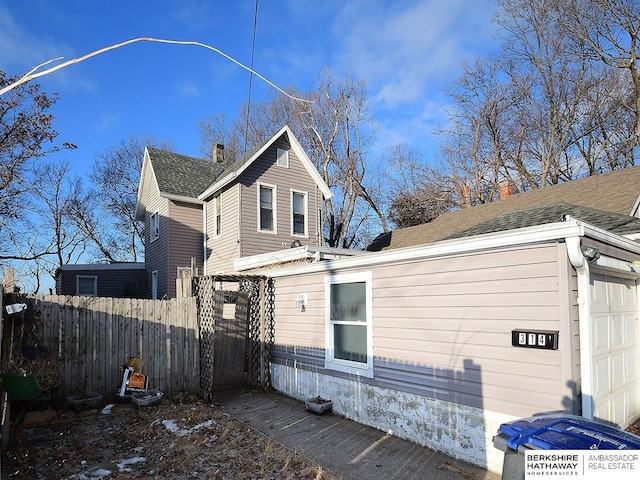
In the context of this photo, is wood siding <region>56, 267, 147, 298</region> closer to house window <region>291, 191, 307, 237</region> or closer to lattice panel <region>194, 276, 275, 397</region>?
house window <region>291, 191, 307, 237</region>

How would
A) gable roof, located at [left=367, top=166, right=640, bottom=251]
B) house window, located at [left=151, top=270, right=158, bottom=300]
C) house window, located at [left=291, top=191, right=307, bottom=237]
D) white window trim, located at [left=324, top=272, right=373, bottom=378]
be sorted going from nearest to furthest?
white window trim, located at [left=324, top=272, right=373, bottom=378] < gable roof, located at [left=367, top=166, right=640, bottom=251] < house window, located at [left=291, top=191, right=307, bottom=237] < house window, located at [left=151, top=270, right=158, bottom=300]

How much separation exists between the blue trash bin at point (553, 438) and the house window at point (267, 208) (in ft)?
39.9

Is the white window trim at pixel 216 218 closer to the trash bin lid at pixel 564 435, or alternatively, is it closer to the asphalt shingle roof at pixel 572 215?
the asphalt shingle roof at pixel 572 215

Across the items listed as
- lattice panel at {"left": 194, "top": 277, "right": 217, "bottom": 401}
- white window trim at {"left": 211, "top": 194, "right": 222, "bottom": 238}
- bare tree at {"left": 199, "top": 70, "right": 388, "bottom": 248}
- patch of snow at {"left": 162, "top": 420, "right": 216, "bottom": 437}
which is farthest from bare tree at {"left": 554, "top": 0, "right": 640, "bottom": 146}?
patch of snow at {"left": 162, "top": 420, "right": 216, "bottom": 437}

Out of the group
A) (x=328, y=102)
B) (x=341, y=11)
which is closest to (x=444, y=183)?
(x=328, y=102)

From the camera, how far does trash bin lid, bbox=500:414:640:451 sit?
2.50 metres

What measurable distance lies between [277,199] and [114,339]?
839 cm

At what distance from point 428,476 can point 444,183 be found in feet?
67.3

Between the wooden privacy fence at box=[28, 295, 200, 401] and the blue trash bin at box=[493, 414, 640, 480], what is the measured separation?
6.62 metres

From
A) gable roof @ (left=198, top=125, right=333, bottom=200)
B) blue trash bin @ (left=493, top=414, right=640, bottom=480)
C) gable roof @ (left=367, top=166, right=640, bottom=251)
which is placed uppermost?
gable roof @ (left=198, top=125, right=333, bottom=200)

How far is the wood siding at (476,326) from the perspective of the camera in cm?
430

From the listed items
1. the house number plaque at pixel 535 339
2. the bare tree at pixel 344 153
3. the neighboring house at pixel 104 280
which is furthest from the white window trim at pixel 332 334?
the bare tree at pixel 344 153

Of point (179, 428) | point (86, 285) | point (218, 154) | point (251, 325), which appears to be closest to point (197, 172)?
point (218, 154)

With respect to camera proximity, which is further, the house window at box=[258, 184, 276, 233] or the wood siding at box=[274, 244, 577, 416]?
the house window at box=[258, 184, 276, 233]
